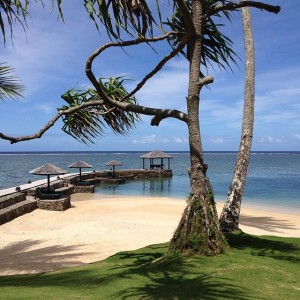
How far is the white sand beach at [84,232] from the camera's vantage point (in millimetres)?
9432

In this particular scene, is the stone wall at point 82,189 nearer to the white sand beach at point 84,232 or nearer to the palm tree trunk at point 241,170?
the white sand beach at point 84,232

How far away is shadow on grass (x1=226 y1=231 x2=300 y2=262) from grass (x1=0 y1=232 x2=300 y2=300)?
0.11 meters

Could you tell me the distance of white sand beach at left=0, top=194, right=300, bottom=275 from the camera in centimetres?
943

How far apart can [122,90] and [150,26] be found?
1.89 meters

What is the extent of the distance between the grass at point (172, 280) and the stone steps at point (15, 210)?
7.98 meters

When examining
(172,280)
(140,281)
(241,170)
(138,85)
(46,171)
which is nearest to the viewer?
(172,280)

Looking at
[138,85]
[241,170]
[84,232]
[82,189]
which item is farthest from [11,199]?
[138,85]

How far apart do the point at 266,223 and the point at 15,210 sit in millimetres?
10839

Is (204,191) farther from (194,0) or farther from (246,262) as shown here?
(194,0)

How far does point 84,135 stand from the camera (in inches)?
252

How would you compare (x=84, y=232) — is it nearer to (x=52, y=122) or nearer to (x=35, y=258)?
(x=35, y=258)

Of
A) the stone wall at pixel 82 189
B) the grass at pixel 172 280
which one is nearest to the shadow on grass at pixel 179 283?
the grass at pixel 172 280

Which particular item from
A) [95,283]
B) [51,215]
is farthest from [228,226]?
[51,215]

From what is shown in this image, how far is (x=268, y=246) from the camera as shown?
909 cm
